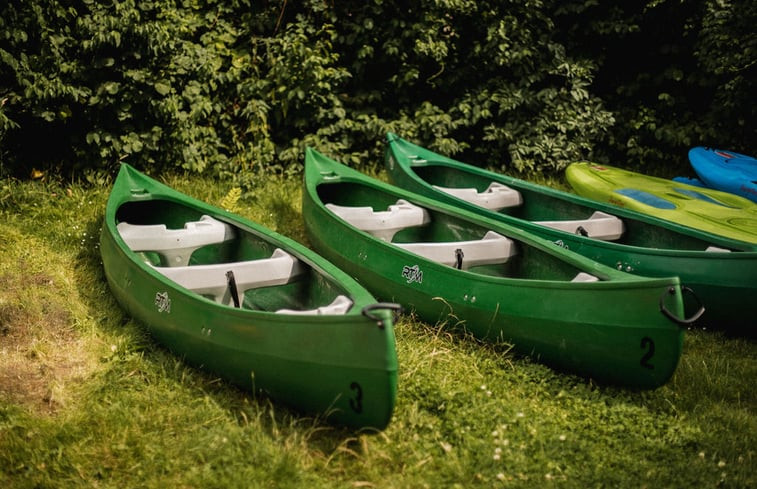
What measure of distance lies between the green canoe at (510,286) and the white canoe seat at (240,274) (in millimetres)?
772

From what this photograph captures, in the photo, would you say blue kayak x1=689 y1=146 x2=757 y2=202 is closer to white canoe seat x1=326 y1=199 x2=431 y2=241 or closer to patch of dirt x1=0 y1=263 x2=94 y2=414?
white canoe seat x1=326 y1=199 x2=431 y2=241

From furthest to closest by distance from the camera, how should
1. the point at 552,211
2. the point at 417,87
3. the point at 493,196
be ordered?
the point at 417,87, the point at 493,196, the point at 552,211

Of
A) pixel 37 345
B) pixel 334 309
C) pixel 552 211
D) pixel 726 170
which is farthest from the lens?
pixel 726 170

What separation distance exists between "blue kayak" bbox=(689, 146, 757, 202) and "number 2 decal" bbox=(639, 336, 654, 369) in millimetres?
3922

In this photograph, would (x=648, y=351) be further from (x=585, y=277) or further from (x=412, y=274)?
(x=412, y=274)

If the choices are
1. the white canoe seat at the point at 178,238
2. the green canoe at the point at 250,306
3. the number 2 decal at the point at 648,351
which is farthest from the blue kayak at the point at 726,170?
the white canoe seat at the point at 178,238

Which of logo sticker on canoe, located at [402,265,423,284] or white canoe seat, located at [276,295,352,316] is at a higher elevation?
white canoe seat, located at [276,295,352,316]

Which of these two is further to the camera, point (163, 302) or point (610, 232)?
point (610, 232)

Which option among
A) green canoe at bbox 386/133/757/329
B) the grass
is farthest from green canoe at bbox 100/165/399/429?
green canoe at bbox 386/133/757/329

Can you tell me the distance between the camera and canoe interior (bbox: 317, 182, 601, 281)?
4.37m

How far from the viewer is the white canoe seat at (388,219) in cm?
534

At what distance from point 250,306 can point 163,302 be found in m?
0.65

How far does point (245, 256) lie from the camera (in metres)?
4.82

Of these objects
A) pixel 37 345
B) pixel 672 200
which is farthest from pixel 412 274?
pixel 672 200
